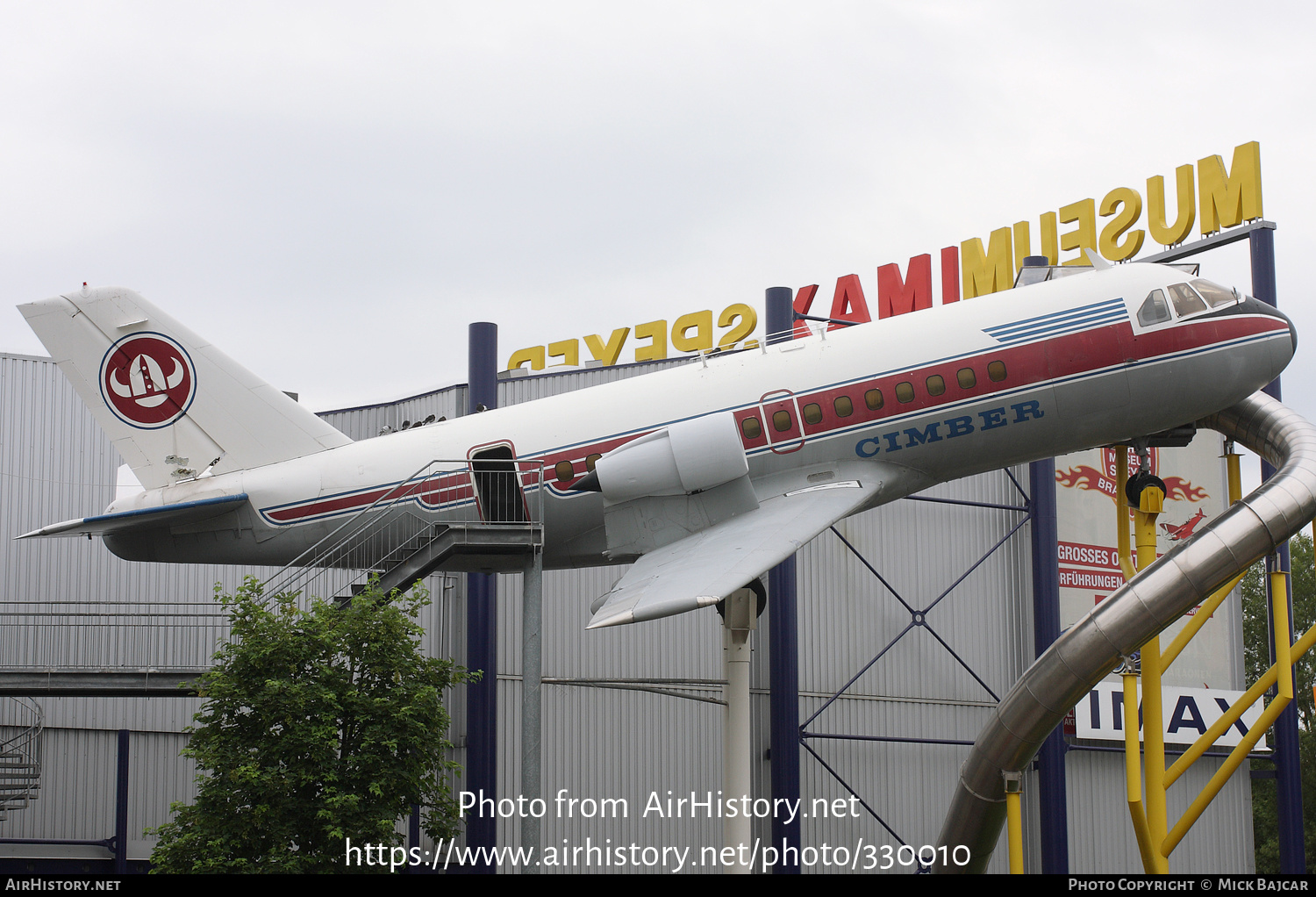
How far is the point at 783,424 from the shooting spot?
24.2 metres

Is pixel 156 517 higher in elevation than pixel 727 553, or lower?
higher

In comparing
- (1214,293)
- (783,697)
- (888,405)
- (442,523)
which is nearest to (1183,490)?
(783,697)

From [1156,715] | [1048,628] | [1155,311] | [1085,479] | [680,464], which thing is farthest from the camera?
[1085,479]

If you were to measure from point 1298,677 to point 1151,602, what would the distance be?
158 feet

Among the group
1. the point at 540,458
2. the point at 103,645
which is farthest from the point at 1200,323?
the point at 103,645

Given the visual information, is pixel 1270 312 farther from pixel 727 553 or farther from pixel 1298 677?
pixel 1298 677

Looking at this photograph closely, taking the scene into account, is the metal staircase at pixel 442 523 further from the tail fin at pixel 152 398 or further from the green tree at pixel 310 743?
the tail fin at pixel 152 398

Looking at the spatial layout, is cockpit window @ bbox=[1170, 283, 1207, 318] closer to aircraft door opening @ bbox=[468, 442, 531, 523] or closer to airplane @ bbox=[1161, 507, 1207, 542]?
aircraft door opening @ bbox=[468, 442, 531, 523]

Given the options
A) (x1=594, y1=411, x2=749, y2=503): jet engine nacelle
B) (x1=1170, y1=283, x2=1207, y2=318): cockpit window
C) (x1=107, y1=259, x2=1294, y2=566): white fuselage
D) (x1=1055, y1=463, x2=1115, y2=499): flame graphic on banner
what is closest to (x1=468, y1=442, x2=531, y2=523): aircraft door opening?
(x1=107, y1=259, x2=1294, y2=566): white fuselage

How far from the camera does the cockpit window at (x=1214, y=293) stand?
24219mm

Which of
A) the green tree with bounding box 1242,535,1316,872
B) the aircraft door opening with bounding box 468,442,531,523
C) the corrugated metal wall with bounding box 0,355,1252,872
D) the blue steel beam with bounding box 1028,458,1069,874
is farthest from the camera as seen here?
the green tree with bounding box 1242,535,1316,872

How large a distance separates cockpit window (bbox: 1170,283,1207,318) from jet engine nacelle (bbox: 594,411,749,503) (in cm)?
857

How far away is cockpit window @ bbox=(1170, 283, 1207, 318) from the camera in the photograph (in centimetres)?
2392
